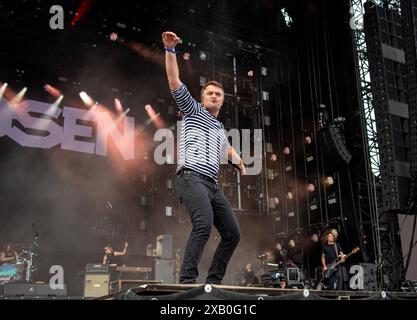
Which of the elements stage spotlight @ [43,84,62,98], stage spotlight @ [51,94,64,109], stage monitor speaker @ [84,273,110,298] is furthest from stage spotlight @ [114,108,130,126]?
stage monitor speaker @ [84,273,110,298]

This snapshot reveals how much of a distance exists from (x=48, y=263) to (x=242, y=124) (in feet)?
25.2

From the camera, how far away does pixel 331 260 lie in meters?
9.88

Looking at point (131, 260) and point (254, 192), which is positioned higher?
point (254, 192)

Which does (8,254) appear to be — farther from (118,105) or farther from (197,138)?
(197,138)

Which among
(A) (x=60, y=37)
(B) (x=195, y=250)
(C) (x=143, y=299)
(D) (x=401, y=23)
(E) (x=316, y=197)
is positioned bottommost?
(C) (x=143, y=299)

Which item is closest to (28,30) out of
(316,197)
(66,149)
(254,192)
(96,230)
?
(66,149)

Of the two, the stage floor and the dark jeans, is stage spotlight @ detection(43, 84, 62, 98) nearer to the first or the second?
the dark jeans

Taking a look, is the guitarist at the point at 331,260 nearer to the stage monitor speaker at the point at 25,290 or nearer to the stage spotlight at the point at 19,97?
the stage monitor speaker at the point at 25,290

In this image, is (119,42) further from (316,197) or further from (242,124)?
(316,197)

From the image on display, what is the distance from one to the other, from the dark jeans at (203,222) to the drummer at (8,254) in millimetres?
6753

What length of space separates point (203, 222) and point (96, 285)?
7.11 meters

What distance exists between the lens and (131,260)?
1115cm

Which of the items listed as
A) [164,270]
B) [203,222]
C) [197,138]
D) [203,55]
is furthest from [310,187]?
[203,222]

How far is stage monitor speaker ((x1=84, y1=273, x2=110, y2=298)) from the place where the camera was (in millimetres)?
9281
